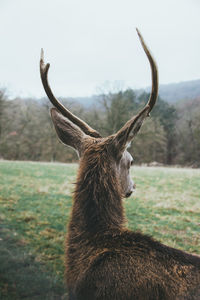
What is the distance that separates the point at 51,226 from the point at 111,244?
3.27 meters

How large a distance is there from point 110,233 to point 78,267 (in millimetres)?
330

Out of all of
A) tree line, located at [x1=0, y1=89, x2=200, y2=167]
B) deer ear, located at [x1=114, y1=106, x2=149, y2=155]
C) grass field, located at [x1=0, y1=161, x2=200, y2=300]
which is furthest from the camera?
tree line, located at [x1=0, y1=89, x2=200, y2=167]

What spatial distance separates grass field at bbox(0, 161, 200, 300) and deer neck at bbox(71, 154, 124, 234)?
3.04 ft

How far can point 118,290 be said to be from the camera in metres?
1.70

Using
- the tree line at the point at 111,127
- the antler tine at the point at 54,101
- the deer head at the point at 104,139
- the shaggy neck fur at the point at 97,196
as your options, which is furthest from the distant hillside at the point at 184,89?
the shaggy neck fur at the point at 97,196

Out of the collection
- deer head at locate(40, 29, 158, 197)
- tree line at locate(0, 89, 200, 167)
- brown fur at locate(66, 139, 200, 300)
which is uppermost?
tree line at locate(0, 89, 200, 167)

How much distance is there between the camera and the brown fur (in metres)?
1.71

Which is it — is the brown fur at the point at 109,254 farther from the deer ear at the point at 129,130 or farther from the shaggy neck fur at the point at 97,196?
the deer ear at the point at 129,130

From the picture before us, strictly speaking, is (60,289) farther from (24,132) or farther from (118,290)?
(24,132)

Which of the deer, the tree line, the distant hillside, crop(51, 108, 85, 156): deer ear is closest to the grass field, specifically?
crop(51, 108, 85, 156): deer ear

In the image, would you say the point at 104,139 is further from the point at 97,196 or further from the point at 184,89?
the point at 184,89

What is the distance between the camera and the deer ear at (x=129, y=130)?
6.69 ft

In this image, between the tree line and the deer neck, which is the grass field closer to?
the deer neck

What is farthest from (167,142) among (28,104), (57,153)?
(28,104)
